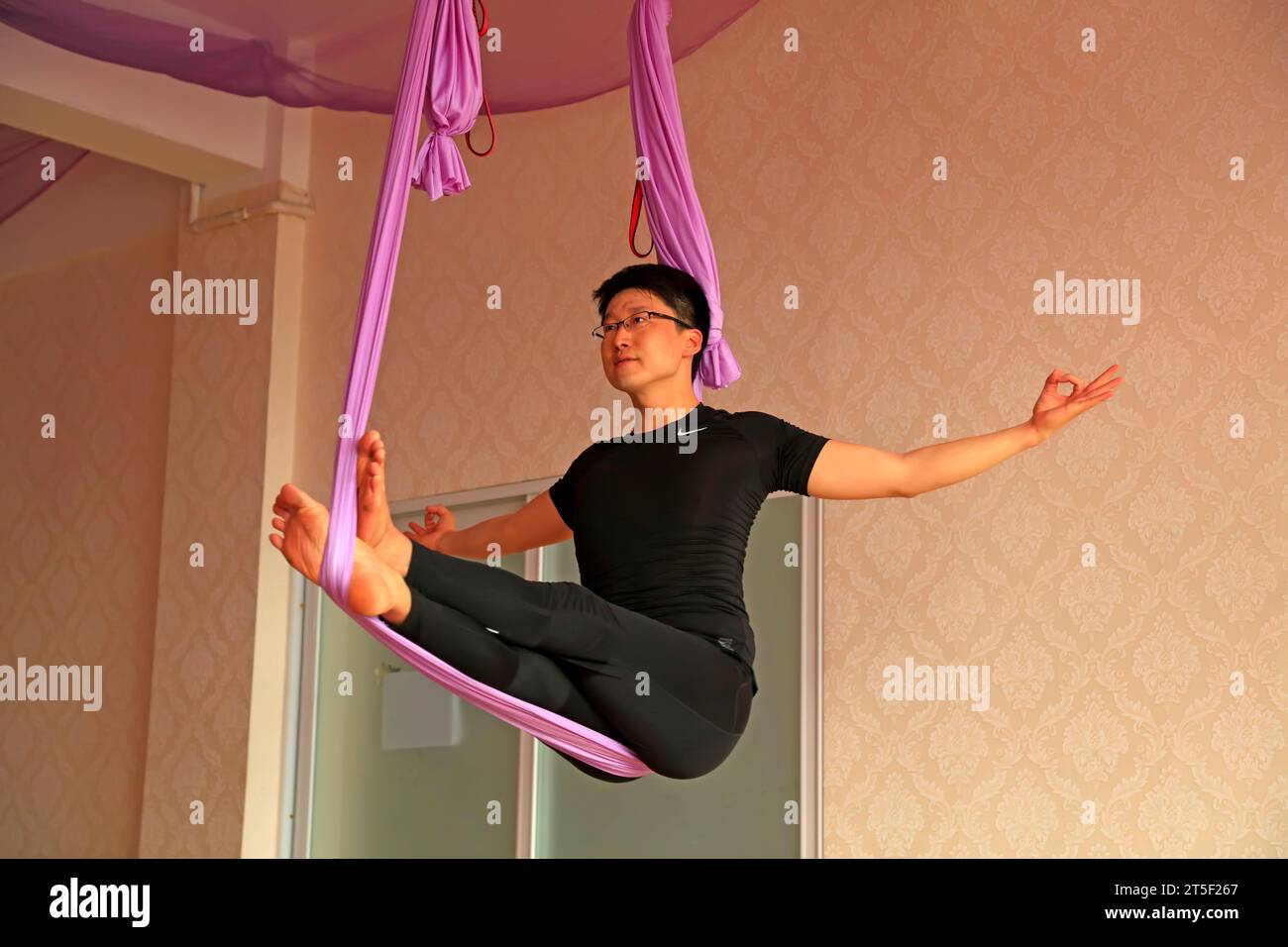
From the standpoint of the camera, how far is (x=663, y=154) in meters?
3.02

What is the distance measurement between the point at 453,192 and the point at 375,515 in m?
0.71

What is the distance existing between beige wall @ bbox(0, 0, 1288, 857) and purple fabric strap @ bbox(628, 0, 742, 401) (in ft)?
3.63

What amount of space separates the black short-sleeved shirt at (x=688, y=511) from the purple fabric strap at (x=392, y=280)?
0.29 metres

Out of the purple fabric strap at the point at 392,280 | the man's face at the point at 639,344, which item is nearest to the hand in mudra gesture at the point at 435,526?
the man's face at the point at 639,344

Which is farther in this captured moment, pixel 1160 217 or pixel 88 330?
pixel 88 330

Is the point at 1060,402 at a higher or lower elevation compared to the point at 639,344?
lower

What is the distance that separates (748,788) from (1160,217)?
5.87 ft

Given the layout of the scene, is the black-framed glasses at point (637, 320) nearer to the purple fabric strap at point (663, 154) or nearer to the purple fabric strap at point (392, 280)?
the purple fabric strap at point (663, 154)

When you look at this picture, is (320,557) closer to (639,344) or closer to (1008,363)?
(639,344)

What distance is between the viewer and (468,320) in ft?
16.3

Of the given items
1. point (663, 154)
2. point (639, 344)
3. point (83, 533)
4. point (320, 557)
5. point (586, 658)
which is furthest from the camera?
point (83, 533)

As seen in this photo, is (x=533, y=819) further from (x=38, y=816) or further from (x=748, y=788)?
(x=38, y=816)

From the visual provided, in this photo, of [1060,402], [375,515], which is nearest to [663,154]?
[1060,402]
